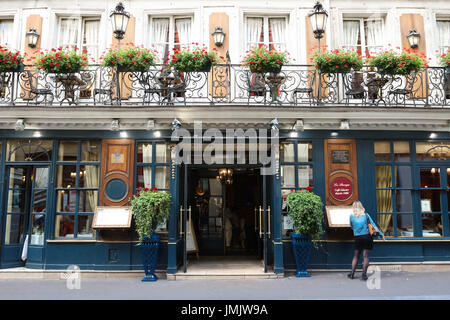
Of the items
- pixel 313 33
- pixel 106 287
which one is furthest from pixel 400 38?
pixel 106 287

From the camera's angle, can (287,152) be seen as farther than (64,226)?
Yes

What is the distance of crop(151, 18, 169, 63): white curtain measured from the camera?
32.1 ft

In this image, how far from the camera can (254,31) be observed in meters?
9.91

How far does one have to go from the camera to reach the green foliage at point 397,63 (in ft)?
27.7

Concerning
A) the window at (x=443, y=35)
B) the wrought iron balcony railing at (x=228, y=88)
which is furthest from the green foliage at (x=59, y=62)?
the window at (x=443, y=35)

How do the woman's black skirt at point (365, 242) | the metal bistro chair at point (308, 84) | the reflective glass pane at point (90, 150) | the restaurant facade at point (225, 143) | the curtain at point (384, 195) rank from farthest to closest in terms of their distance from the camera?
the reflective glass pane at point (90, 150), the curtain at point (384, 195), the metal bistro chair at point (308, 84), the restaurant facade at point (225, 143), the woman's black skirt at point (365, 242)

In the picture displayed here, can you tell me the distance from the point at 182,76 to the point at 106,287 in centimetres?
525

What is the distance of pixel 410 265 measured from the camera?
8555mm

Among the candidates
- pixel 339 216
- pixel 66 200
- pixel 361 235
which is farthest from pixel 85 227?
pixel 361 235

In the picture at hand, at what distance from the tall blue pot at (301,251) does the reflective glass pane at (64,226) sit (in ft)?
18.1

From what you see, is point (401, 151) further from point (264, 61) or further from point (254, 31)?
point (254, 31)

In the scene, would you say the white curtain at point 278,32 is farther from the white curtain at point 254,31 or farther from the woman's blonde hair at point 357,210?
the woman's blonde hair at point 357,210

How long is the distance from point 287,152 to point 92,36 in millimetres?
6444

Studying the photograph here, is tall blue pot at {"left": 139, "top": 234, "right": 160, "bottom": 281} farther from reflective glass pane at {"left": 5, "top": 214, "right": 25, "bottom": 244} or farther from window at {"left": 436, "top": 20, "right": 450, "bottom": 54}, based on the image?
window at {"left": 436, "top": 20, "right": 450, "bottom": 54}
